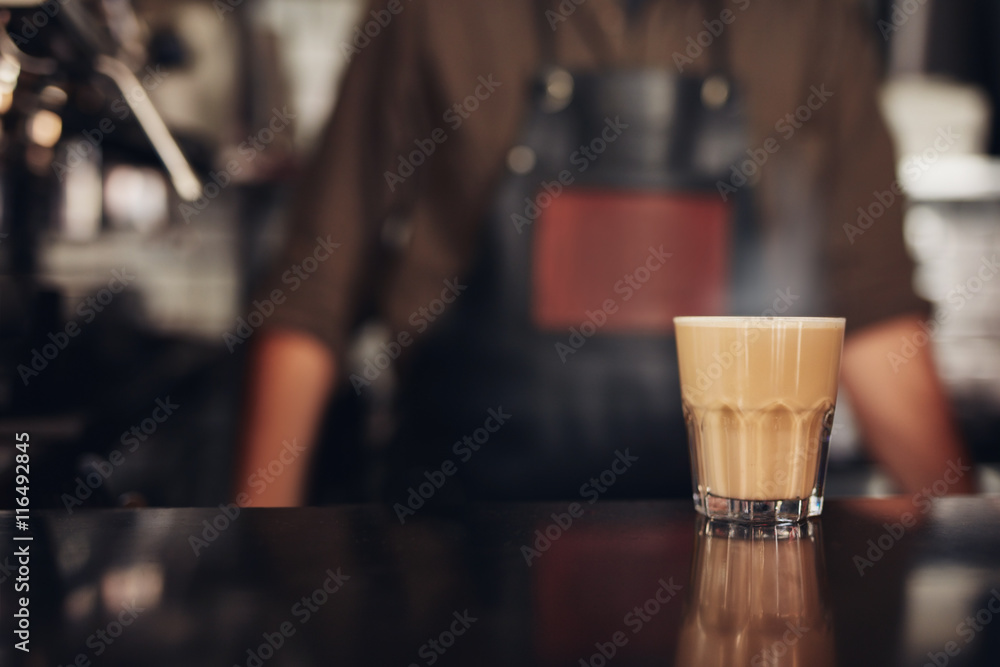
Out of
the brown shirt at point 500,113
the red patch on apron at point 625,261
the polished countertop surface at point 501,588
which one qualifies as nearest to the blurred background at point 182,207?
the brown shirt at point 500,113

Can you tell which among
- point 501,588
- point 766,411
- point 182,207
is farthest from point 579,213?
point 182,207

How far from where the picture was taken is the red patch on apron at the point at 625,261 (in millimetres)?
1436

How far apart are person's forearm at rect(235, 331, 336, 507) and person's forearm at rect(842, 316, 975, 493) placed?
2.86 ft

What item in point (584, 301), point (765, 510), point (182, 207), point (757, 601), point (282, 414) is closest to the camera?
point (757, 601)

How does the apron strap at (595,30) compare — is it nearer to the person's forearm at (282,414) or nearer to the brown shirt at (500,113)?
the brown shirt at (500,113)

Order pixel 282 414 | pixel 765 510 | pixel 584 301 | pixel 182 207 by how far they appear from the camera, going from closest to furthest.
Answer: pixel 765 510
pixel 282 414
pixel 584 301
pixel 182 207

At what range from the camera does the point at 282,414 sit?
1255 mm

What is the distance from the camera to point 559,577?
1.43ft

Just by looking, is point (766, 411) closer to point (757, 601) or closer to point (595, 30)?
point (757, 601)

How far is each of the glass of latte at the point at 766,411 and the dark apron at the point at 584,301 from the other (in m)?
0.76

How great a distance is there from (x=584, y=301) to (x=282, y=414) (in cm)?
54

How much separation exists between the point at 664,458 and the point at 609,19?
794mm

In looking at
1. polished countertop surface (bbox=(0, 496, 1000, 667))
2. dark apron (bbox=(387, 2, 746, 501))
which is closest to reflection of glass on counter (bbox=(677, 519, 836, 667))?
polished countertop surface (bbox=(0, 496, 1000, 667))

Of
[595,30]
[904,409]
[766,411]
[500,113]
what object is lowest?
[904,409]
